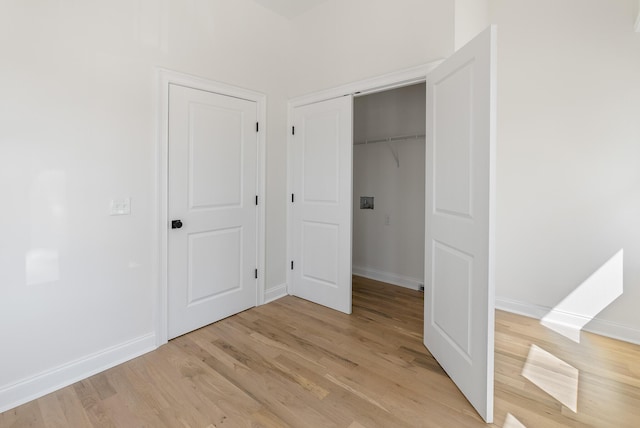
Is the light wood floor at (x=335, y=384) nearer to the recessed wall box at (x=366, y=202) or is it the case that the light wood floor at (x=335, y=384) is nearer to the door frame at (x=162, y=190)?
the door frame at (x=162, y=190)

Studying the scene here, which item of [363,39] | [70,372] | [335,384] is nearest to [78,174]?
[70,372]

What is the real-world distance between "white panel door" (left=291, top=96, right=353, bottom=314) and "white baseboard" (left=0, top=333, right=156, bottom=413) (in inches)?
64.1

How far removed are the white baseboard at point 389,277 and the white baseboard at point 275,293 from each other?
1.32 metres

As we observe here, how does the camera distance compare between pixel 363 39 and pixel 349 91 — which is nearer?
pixel 363 39

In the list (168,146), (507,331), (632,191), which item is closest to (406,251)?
(507,331)

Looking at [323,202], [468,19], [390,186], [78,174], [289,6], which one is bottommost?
[323,202]

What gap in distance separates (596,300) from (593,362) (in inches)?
27.3

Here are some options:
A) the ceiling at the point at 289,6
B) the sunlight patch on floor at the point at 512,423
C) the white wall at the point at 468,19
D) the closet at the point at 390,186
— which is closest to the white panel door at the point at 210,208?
the ceiling at the point at 289,6

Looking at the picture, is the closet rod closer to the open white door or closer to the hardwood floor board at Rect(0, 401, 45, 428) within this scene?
the open white door

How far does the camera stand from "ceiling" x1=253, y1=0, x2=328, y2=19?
308cm

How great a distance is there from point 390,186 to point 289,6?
2398mm

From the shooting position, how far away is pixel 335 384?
6.40 ft

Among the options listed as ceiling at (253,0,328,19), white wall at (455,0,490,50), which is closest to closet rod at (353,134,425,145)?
white wall at (455,0,490,50)

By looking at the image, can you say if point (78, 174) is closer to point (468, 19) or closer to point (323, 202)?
point (323, 202)
